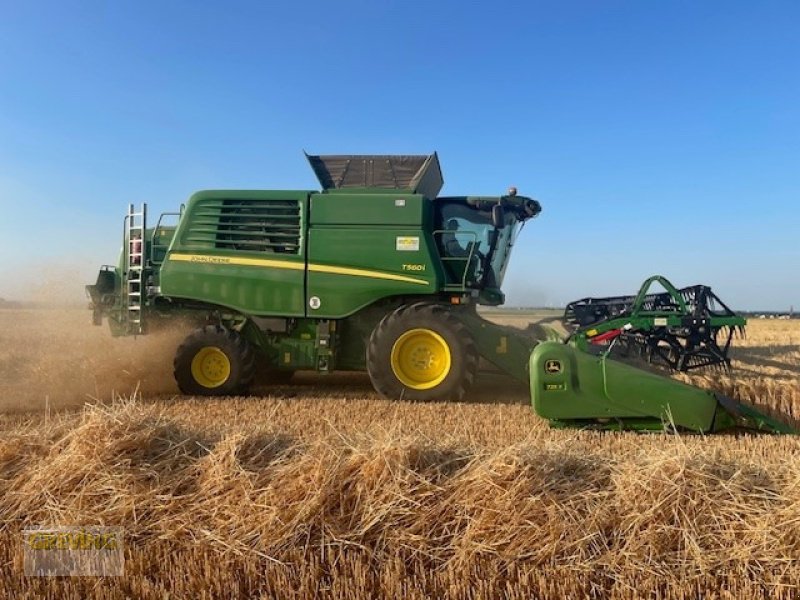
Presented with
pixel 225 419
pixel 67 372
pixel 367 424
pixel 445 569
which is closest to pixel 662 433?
pixel 367 424

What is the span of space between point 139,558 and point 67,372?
5.02m

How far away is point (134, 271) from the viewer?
6637 mm

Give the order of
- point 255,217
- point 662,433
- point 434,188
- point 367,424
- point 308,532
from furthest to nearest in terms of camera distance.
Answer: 1. point 434,188
2. point 255,217
3. point 367,424
4. point 662,433
5. point 308,532

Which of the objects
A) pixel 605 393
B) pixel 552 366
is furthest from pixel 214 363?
pixel 605 393

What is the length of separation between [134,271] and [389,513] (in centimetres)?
513

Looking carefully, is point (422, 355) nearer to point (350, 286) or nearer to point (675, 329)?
point (350, 286)

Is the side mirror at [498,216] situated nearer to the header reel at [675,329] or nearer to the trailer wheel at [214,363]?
the header reel at [675,329]

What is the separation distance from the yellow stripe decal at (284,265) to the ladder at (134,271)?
0.48m

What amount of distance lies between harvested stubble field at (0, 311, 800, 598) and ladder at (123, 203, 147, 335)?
3253 millimetres

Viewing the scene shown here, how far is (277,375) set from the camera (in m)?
7.37

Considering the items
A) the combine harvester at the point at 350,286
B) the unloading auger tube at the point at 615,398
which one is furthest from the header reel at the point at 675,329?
the unloading auger tube at the point at 615,398

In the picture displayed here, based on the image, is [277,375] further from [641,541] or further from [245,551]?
[641,541]

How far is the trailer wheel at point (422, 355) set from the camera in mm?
5770

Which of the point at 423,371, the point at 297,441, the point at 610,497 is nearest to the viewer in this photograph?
the point at 610,497
